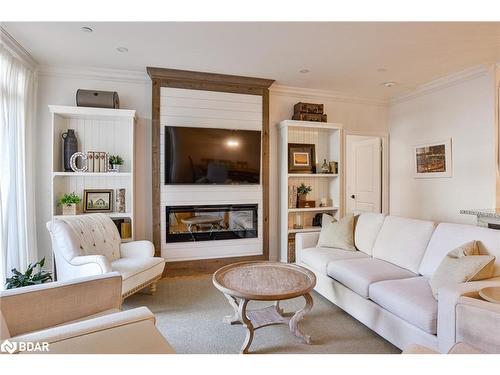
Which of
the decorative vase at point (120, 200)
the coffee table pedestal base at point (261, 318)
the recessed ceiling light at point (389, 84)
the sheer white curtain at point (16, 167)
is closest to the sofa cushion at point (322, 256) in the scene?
the coffee table pedestal base at point (261, 318)

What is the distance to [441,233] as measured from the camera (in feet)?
7.79

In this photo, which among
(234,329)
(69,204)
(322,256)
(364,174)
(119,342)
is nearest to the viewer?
(119,342)

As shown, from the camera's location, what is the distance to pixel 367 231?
3.13 m

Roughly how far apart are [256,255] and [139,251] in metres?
1.70

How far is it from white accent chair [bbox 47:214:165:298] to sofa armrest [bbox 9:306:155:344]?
1066 mm

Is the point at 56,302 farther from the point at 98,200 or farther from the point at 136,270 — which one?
the point at 98,200

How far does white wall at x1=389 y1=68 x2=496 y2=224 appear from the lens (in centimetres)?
351

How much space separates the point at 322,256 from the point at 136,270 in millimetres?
1841

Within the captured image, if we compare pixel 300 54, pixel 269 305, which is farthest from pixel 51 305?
pixel 300 54

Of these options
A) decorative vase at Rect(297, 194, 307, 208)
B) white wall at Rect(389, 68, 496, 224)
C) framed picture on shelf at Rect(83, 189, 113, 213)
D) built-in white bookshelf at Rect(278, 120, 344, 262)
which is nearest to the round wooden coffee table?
built-in white bookshelf at Rect(278, 120, 344, 262)

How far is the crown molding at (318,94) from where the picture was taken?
433 centimetres

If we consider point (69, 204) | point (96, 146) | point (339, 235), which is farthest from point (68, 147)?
point (339, 235)

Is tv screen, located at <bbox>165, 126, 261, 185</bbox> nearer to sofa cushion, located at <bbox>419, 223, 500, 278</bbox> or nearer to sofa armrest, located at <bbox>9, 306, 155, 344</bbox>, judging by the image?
sofa cushion, located at <bbox>419, 223, 500, 278</bbox>

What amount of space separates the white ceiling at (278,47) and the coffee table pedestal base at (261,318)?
94.2 inches
